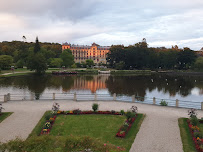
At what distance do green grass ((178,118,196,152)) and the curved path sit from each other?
0.34m

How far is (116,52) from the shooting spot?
11838 centimetres

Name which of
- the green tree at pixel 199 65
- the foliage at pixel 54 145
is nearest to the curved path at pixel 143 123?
the foliage at pixel 54 145

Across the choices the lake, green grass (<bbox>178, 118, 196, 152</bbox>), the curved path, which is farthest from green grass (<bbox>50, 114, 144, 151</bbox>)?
the lake

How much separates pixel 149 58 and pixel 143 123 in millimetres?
101355

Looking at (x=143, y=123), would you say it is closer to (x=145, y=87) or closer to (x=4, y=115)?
(x=4, y=115)

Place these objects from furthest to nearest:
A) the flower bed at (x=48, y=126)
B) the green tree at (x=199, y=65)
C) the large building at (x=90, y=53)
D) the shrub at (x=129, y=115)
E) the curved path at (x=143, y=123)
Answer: the large building at (x=90, y=53) → the green tree at (x=199, y=65) → the shrub at (x=129, y=115) → the flower bed at (x=48, y=126) → the curved path at (x=143, y=123)

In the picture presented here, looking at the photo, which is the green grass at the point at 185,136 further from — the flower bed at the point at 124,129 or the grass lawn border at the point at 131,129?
the flower bed at the point at 124,129

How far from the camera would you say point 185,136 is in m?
14.4

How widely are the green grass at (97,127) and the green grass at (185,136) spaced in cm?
362

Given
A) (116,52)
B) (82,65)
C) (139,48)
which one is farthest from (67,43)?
(139,48)

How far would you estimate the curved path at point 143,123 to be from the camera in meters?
13.1

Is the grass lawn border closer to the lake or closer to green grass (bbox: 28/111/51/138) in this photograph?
green grass (bbox: 28/111/51/138)

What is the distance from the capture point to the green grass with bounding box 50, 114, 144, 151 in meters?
13.9

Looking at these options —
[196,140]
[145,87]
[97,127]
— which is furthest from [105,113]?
[145,87]
